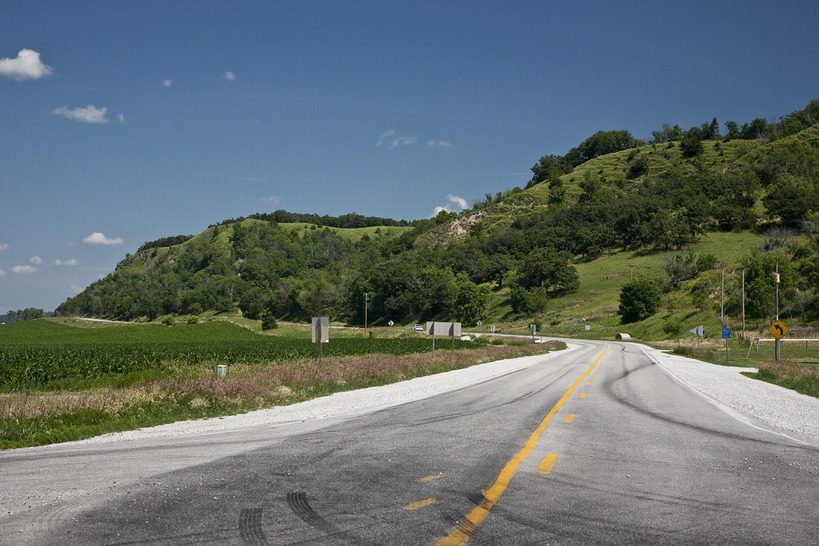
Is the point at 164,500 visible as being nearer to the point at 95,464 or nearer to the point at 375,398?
the point at 95,464

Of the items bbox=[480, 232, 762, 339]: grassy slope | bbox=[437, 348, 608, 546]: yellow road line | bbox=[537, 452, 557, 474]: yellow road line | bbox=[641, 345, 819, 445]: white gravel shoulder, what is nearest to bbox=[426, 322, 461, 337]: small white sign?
bbox=[641, 345, 819, 445]: white gravel shoulder

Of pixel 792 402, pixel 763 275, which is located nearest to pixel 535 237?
pixel 763 275

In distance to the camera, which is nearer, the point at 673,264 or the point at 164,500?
the point at 164,500

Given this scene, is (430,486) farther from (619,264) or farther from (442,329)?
(619,264)

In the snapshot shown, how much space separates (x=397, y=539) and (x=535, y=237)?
168m

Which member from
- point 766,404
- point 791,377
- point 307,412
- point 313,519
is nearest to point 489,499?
point 313,519

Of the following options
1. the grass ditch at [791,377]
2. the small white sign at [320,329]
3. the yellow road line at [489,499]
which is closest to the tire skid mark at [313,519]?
the yellow road line at [489,499]

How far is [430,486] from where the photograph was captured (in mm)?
7234

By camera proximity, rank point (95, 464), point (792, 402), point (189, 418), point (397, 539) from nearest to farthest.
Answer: point (397, 539), point (95, 464), point (189, 418), point (792, 402)

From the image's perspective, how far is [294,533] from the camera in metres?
5.53

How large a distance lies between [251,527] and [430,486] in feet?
7.35

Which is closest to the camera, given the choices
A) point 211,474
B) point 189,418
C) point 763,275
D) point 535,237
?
point 211,474

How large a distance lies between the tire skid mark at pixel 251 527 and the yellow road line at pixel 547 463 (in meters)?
3.71

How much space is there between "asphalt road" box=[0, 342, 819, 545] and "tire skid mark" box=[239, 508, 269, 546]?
0.06 ft
